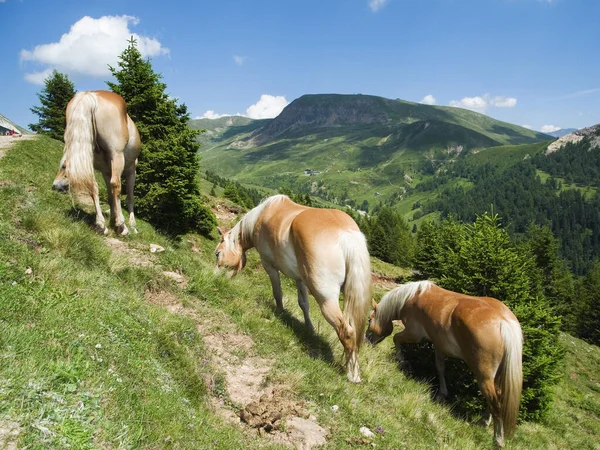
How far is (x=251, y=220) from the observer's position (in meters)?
8.27

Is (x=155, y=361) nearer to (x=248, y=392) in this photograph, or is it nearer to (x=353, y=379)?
(x=248, y=392)

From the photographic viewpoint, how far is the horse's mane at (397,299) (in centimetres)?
1048

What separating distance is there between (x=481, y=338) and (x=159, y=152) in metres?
17.3

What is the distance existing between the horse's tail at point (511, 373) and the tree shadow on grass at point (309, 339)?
403cm

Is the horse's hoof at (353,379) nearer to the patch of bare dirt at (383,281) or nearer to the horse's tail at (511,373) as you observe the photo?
the horse's tail at (511,373)

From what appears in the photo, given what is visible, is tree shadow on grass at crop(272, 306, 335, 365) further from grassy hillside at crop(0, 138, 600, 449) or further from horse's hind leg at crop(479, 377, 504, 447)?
horse's hind leg at crop(479, 377, 504, 447)

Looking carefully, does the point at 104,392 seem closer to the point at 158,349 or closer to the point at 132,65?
the point at 158,349

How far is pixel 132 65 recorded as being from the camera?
20391 mm

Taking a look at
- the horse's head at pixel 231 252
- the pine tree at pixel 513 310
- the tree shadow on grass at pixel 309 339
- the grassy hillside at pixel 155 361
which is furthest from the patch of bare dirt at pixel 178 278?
the pine tree at pixel 513 310

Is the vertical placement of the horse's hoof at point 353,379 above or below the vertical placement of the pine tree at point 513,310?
above

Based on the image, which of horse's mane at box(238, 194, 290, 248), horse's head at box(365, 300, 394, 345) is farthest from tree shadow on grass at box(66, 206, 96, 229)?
horse's head at box(365, 300, 394, 345)

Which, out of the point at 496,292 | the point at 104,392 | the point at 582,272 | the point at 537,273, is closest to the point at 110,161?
the point at 104,392

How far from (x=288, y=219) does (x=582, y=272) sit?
670 ft

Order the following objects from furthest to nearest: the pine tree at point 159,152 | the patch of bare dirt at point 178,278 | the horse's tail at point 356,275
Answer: the pine tree at point 159,152 → the patch of bare dirt at point 178,278 → the horse's tail at point 356,275
